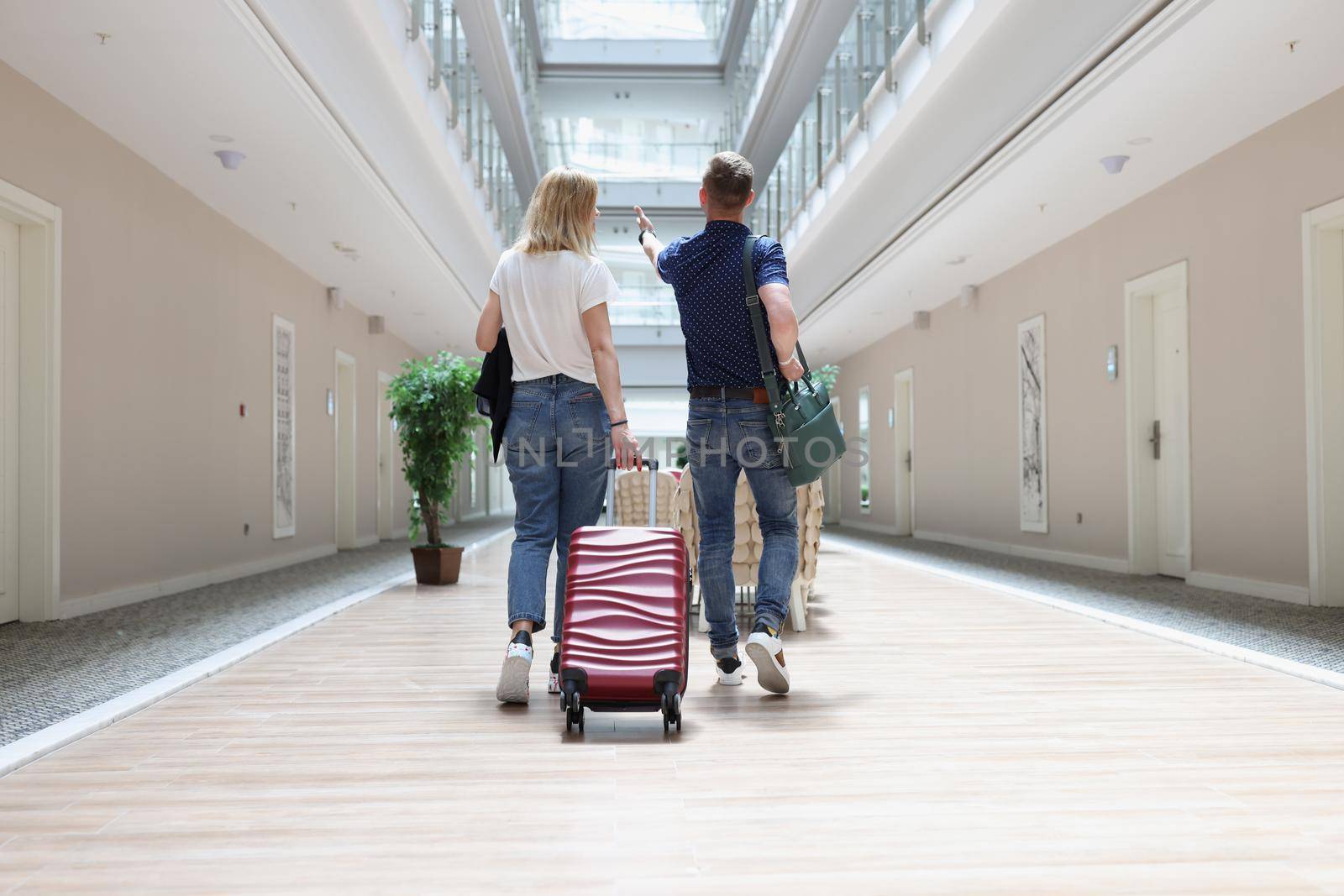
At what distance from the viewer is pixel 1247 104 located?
17.9 feet

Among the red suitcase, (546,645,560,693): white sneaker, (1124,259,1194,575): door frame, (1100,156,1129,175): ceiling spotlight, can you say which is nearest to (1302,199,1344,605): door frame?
(1100,156,1129,175): ceiling spotlight

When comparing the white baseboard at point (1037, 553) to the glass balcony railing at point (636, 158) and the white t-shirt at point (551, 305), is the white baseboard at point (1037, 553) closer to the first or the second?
the white t-shirt at point (551, 305)

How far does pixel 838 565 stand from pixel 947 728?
5.52 meters

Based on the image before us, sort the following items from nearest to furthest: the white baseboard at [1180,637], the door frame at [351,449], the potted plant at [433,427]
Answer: the white baseboard at [1180,637], the potted plant at [433,427], the door frame at [351,449]

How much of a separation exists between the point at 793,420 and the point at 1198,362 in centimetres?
454

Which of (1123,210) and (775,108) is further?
(775,108)

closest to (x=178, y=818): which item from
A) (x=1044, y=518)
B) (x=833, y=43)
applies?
(x=1044, y=518)

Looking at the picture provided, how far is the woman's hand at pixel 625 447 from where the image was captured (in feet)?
9.50

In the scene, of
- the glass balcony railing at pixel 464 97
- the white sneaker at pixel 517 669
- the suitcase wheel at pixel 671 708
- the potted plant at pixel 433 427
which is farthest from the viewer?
the glass balcony railing at pixel 464 97

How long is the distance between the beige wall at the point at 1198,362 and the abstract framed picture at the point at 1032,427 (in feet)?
0.39

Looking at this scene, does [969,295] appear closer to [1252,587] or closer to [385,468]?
[1252,587]

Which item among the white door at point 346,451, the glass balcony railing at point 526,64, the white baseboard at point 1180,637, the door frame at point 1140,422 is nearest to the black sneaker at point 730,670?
the white baseboard at point 1180,637

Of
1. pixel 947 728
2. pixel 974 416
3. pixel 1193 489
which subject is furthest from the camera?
pixel 974 416

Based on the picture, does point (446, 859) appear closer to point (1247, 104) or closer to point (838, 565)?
point (1247, 104)
